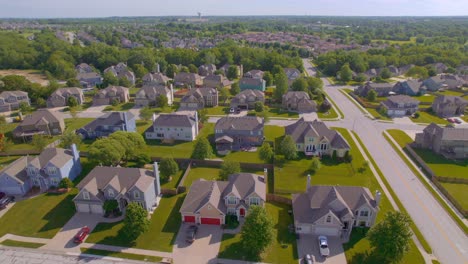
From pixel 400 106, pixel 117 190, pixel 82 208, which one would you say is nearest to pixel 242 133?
pixel 117 190

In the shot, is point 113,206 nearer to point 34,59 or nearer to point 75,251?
point 75,251

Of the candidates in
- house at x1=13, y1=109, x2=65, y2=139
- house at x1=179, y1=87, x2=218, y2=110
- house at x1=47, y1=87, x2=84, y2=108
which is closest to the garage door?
house at x1=13, y1=109, x2=65, y2=139

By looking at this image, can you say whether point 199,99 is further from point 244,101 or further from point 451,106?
point 451,106

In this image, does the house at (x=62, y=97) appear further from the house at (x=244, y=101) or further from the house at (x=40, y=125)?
the house at (x=244, y=101)

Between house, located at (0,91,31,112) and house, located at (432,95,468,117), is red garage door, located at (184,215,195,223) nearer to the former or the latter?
house, located at (0,91,31,112)

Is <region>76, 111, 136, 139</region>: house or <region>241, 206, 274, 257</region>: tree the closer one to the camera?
<region>241, 206, 274, 257</region>: tree

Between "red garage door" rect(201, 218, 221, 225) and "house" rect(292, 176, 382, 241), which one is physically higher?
"house" rect(292, 176, 382, 241)
